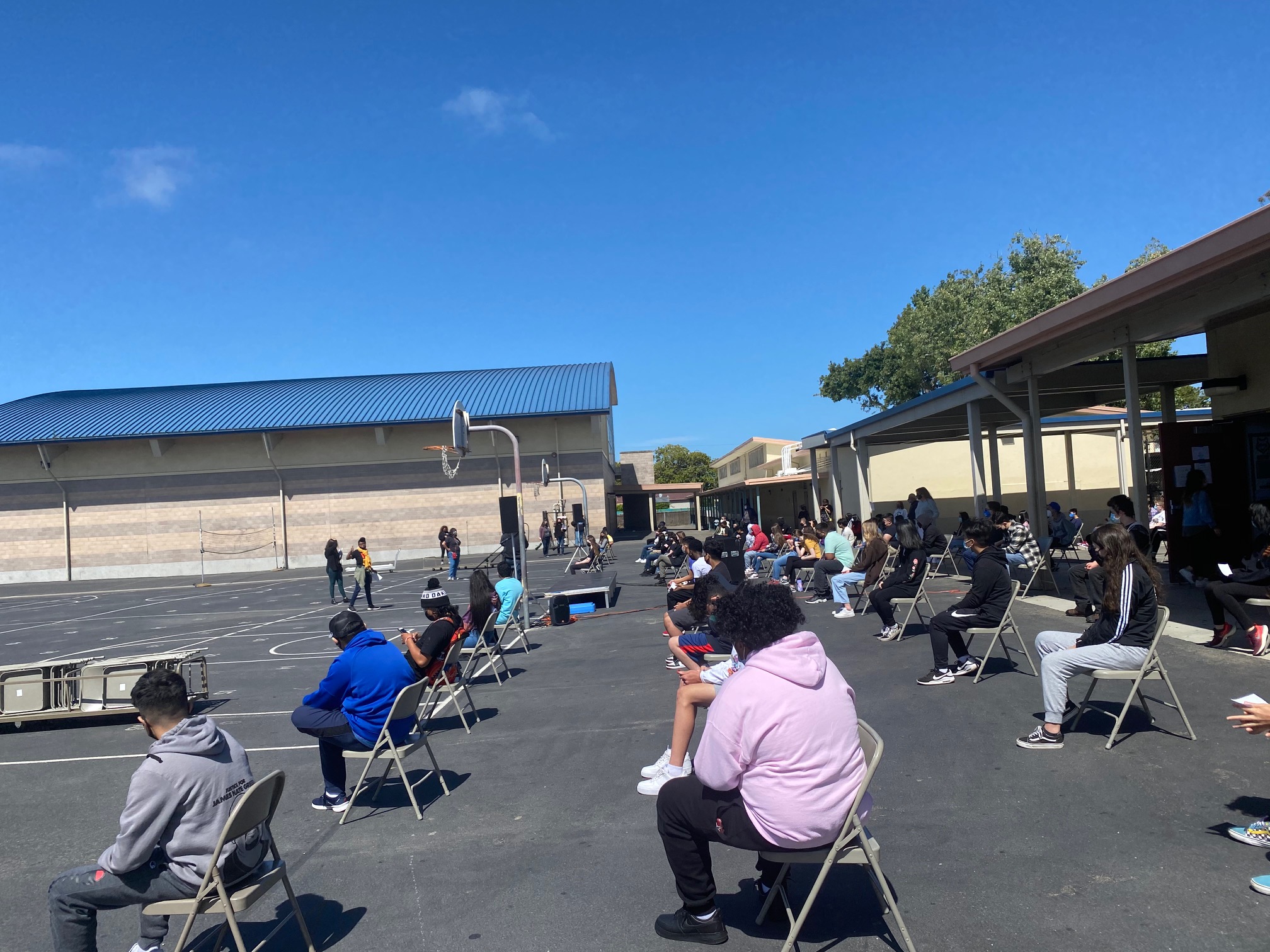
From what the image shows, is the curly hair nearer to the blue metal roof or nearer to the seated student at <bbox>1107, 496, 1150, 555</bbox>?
the seated student at <bbox>1107, 496, 1150, 555</bbox>

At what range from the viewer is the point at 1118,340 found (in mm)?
10875

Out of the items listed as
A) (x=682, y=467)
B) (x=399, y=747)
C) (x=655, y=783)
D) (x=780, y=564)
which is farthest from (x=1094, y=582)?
(x=682, y=467)

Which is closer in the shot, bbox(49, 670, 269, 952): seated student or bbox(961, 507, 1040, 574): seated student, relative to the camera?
bbox(49, 670, 269, 952): seated student

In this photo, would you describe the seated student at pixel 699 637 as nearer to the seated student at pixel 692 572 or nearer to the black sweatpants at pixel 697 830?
the seated student at pixel 692 572

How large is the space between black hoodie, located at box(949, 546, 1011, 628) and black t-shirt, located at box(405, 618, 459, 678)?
4.47m

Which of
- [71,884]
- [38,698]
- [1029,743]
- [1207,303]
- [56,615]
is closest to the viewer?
[71,884]

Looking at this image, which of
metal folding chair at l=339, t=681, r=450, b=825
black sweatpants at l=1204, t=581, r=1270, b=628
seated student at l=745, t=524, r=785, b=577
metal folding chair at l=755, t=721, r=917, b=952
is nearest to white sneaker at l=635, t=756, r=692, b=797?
metal folding chair at l=339, t=681, r=450, b=825

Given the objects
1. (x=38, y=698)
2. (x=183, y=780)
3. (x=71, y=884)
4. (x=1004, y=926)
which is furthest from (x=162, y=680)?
(x=38, y=698)

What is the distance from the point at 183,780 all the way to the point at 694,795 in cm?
202

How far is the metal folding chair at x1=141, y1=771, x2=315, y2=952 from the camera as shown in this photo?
3.22 metres

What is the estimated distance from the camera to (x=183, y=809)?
335cm

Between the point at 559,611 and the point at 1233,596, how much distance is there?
31.3 ft

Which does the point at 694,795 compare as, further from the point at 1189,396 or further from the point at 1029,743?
the point at 1189,396

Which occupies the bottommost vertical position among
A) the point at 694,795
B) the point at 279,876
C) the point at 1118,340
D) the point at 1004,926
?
the point at 1004,926
